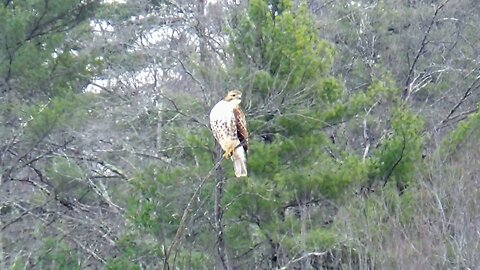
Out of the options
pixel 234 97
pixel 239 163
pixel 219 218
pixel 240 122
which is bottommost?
pixel 219 218

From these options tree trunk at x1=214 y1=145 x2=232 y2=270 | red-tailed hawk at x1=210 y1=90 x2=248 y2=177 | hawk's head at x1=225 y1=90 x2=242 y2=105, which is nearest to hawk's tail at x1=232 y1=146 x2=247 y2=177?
tree trunk at x1=214 y1=145 x2=232 y2=270

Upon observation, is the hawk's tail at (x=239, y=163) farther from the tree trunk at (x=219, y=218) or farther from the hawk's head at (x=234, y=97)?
the hawk's head at (x=234, y=97)

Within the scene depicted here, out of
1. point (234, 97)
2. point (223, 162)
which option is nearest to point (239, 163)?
point (223, 162)

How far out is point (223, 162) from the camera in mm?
10156

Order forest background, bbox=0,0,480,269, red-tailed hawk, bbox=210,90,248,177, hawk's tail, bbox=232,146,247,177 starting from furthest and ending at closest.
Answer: forest background, bbox=0,0,480,269, hawk's tail, bbox=232,146,247,177, red-tailed hawk, bbox=210,90,248,177

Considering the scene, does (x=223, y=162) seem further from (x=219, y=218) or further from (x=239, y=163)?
(x=219, y=218)

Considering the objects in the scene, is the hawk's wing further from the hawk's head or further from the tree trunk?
the tree trunk

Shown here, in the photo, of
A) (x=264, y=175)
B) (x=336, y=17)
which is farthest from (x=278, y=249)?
(x=336, y=17)

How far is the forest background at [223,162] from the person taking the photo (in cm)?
1013

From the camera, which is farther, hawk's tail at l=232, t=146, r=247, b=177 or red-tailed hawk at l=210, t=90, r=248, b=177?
hawk's tail at l=232, t=146, r=247, b=177

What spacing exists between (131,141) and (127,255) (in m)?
3.95

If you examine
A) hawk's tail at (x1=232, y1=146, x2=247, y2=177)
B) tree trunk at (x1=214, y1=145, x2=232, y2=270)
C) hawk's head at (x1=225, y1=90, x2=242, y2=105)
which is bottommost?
tree trunk at (x1=214, y1=145, x2=232, y2=270)

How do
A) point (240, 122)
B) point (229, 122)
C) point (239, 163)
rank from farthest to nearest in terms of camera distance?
point (239, 163) → point (240, 122) → point (229, 122)

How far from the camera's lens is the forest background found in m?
10.1
